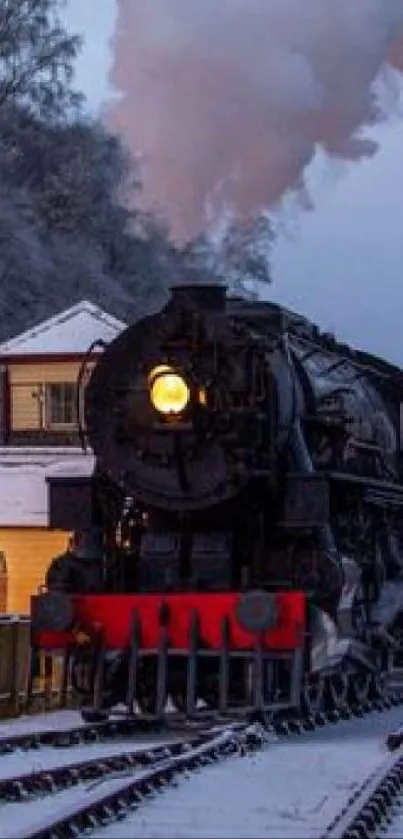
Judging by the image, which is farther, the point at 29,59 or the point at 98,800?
the point at 29,59

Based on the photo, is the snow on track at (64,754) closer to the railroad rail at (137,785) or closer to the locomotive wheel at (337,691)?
the railroad rail at (137,785)

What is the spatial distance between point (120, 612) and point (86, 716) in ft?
3.41

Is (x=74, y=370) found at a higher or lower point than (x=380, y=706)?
higher

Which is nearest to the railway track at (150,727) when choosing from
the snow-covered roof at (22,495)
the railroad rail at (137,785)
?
the railroad rail at (137,785)

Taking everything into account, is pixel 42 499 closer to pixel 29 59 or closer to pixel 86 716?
pixel 86 716

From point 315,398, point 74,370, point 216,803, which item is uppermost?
point 74,370

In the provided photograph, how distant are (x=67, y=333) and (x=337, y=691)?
19.3 m

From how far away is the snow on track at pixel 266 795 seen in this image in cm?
855

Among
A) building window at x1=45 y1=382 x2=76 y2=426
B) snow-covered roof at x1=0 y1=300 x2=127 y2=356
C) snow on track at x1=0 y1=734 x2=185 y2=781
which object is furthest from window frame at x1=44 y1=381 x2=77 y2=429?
snow on track at x1=0 y1=734 x2=185 y2=781

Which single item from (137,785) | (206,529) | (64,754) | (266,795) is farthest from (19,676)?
(137,785)

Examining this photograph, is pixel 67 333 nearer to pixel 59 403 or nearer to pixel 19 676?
pixel 59 403

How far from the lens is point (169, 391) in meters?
14.7

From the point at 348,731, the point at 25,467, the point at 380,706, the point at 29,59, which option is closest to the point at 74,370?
the point at 25,467

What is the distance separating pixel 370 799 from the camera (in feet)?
30.2
